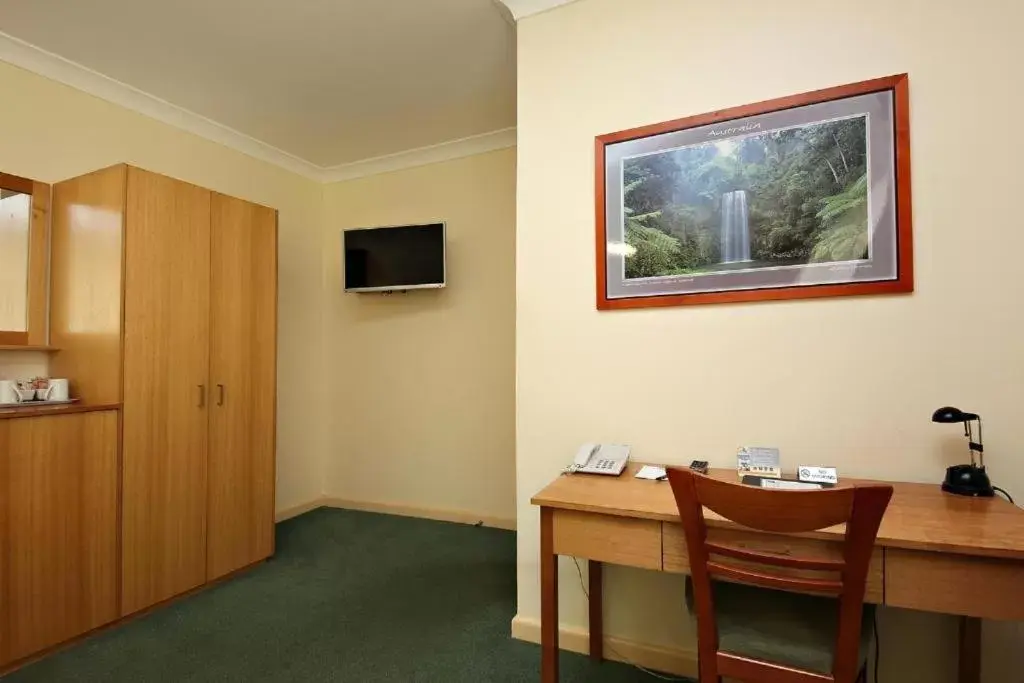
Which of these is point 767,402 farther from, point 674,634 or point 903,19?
point 903,19

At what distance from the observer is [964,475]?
4.81 feet

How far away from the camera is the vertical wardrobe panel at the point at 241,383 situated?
2.75 m

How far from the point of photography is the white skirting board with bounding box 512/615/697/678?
187 centimetres

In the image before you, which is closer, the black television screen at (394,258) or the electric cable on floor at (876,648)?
the electric cable on floor at (876,648)

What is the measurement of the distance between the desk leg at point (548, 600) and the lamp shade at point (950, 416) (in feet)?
3.84

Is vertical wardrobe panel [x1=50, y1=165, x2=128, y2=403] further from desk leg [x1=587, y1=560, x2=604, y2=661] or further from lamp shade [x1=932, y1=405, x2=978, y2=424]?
lamp shade [x1=932, y1=405, x2=978, y2=424]

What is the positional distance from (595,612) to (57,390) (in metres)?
2.71

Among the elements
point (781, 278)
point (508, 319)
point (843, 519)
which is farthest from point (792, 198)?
point (508, 319)

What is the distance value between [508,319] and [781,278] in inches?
81.0

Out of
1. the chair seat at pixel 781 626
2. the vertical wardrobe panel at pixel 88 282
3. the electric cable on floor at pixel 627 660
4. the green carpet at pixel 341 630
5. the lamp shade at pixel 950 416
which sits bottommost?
the green carpet at pixel 341 630

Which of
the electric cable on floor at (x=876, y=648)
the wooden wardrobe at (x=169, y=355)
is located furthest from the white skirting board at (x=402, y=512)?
the electric cable on floor at (x=876, y=648)

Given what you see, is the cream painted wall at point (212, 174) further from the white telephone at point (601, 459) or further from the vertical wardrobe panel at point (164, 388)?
the white telephone at point (601, 459)

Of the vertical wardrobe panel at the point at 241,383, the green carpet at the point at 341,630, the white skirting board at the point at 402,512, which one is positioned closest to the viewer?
the green carpet at the point at 341,630

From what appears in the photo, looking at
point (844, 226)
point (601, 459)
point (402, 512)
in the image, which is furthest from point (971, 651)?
point (402, 512)
